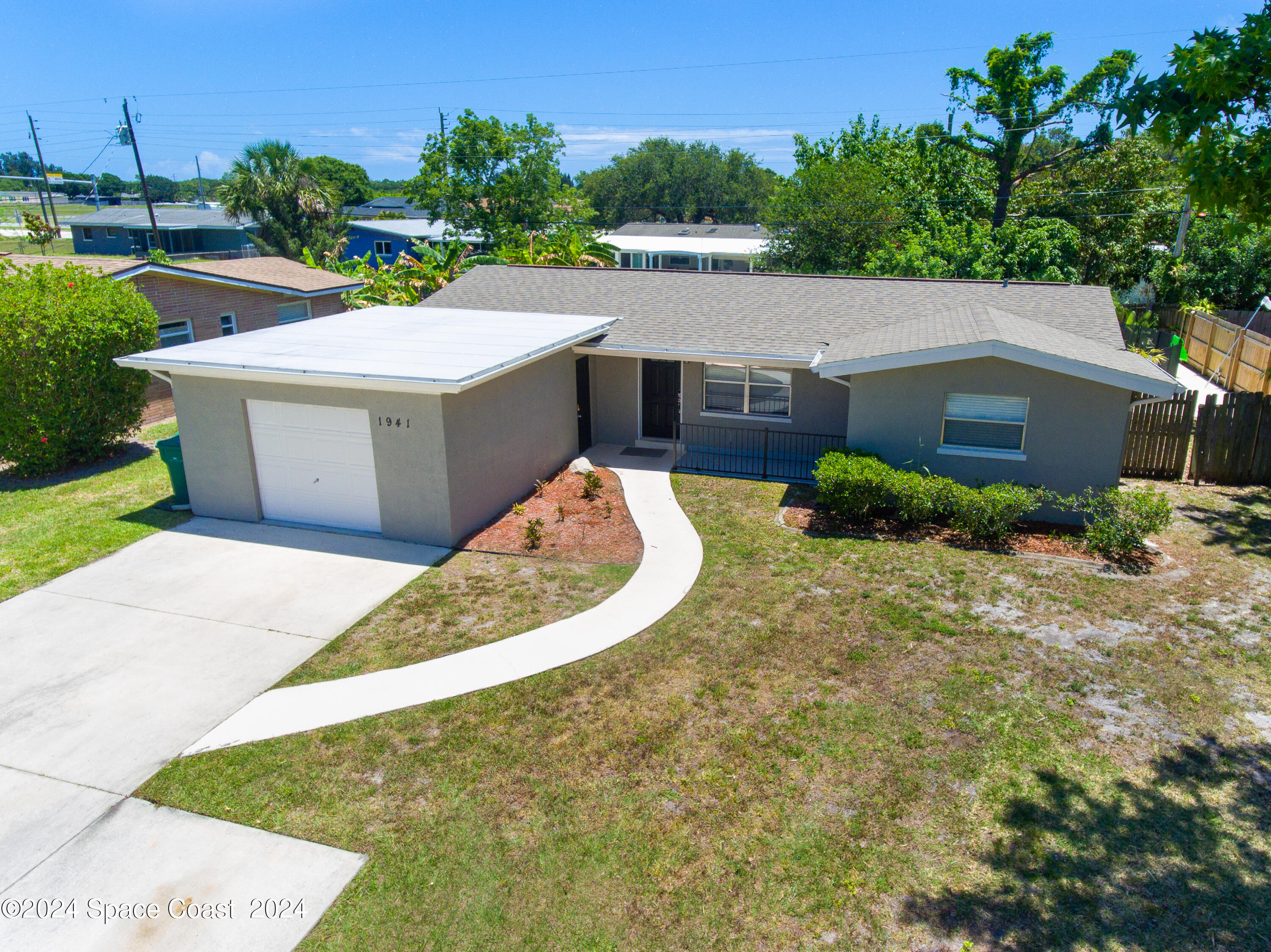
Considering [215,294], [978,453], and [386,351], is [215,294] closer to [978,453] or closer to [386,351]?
[386,351]

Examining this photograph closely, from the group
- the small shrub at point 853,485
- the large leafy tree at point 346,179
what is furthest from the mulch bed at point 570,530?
the large leafy tree at point 346,179

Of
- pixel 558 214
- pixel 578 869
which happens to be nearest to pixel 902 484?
pixel 578 869

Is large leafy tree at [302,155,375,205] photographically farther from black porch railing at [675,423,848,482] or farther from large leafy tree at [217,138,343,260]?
black porch railing at [675,423,848,482]

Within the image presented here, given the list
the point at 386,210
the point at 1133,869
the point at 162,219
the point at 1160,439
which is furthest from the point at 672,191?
the point at 1133,869

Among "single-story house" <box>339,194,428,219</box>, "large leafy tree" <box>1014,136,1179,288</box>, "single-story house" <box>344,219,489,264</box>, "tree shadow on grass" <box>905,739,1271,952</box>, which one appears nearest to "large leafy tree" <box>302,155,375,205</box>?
"single-story house" <box>339,194,428,219</box>

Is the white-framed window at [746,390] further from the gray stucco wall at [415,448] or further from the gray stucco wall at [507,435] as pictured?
the gray stucco wall at [415,448]

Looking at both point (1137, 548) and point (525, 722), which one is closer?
point (525, 722)

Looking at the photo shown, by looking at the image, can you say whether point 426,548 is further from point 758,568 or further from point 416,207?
point 416,207
